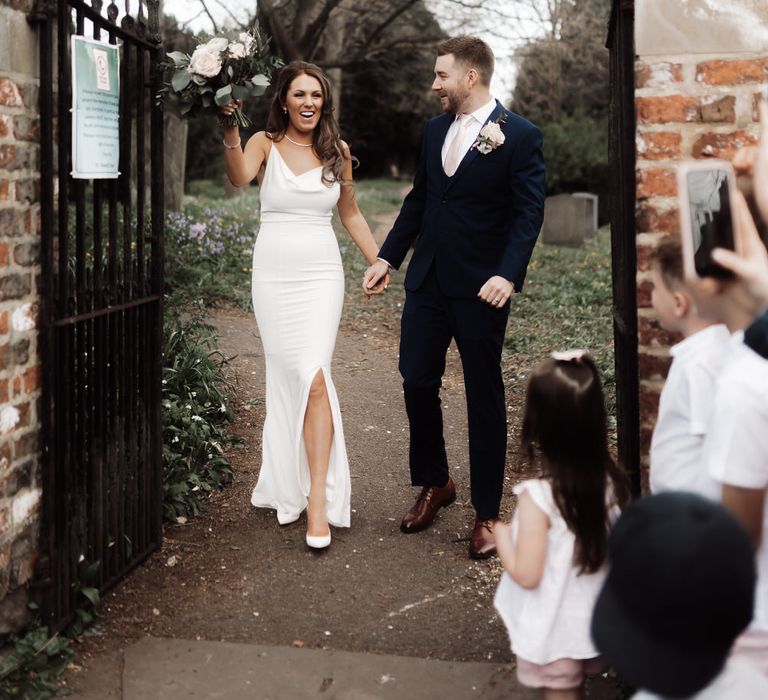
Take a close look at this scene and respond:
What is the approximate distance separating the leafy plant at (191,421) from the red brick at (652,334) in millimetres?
2540

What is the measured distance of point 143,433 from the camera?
4504mm

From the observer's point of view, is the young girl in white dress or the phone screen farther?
the young girl in white dress

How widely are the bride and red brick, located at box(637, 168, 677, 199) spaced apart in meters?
1.82

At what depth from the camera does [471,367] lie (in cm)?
472

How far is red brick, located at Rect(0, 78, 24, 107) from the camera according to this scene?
3410 millimetres

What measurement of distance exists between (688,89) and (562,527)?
149cm

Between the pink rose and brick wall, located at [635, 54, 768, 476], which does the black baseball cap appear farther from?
the pink rose

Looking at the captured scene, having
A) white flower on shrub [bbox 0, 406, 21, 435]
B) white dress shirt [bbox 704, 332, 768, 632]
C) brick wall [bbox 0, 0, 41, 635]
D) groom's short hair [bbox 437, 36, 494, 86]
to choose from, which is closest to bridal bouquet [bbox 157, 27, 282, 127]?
groom's short hair [bbox 437, 36, 494, 86]

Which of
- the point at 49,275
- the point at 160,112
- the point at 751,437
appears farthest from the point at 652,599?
the point at 160,112

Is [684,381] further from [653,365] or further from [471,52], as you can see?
[471,52]

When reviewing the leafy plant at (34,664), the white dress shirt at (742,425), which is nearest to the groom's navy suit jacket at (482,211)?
the leafy plant at (34,664)

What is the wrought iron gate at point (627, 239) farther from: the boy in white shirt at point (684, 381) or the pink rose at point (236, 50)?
the pink rose at point (236, 50)

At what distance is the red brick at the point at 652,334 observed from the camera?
11.7 feet

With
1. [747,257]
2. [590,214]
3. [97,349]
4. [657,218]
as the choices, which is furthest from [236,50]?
[590,214]
